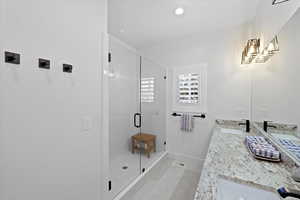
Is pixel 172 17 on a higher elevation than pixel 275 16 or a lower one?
higher

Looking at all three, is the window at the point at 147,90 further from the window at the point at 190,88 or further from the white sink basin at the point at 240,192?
the white sink basin at the point at 240,192

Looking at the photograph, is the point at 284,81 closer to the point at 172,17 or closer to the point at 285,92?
the point at 285,92

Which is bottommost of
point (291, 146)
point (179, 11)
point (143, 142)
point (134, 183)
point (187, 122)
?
point (134, 183)

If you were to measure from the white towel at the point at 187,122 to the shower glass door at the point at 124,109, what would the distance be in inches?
36.3

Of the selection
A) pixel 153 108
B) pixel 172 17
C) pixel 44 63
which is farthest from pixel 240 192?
pixel 172 17

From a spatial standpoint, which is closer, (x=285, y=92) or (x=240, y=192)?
(x=240, y=192)

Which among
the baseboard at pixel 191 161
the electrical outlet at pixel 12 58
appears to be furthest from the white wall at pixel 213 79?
the electrical outlet at pixel 12 58

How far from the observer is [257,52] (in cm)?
181

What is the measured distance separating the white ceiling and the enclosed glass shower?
506mm

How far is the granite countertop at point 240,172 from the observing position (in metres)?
0.74

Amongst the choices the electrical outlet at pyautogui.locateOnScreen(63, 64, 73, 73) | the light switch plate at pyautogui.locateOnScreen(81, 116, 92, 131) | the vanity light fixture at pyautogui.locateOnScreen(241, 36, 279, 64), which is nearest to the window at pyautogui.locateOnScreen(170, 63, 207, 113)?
the vanity light fixture at pyautogui.locateOnScreen(241, 36, 279, 64)

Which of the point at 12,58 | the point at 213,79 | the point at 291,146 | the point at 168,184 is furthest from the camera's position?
the point at 213,79

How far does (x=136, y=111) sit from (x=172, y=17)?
70.0 inches

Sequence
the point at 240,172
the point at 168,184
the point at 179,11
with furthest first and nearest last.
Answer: the point at 168,184
the point at 179,11
the point at 240,172
